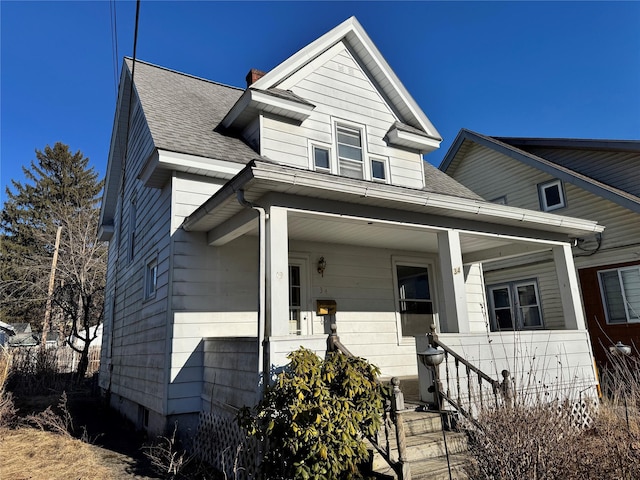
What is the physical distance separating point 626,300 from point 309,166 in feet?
30.1

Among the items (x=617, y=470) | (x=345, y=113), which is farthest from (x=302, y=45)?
(x=617, y=470)

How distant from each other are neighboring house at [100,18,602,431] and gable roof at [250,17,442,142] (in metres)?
0.03

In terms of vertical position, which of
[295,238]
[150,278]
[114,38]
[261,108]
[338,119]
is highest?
[114,38]

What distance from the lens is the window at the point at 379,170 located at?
31.1 ft

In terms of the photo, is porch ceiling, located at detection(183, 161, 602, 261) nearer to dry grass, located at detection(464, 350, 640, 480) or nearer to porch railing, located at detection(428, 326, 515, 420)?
porch railing, located at detection(428, 326, 515, 420)

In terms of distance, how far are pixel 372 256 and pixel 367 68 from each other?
4.45m

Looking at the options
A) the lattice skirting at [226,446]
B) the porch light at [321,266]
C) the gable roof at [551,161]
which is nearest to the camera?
the lattice skirting at [226,446]

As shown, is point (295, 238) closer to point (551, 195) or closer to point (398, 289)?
point (398, 289)

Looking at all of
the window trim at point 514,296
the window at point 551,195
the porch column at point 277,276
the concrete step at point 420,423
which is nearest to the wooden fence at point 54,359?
the porch column at point 277,276

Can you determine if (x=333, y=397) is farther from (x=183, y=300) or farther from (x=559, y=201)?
(x=559, y=201)

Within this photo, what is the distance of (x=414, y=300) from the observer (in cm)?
942

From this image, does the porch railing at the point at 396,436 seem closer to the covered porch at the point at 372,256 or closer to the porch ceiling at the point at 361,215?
the covered porch at the point at 372,256

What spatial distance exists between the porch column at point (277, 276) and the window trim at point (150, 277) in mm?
3689

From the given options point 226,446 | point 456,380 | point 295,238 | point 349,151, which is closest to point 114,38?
point 349,151
